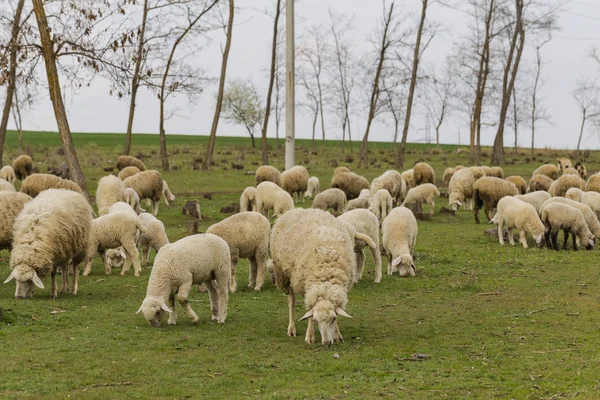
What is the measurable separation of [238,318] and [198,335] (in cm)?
123

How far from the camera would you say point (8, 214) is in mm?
13070

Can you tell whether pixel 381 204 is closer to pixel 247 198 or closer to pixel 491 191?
pixel 491 191

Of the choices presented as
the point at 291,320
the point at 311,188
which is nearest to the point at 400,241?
the point at 291,320

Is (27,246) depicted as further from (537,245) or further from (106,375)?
(537,245)

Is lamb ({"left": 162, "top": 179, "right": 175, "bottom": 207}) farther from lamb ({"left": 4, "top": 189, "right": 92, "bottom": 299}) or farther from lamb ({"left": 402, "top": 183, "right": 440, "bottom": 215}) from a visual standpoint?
lamb ({"left": 4, "top": 189, "right": 92, "bottom": 299})

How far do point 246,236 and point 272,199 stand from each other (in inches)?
349

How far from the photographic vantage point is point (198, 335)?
9.55m

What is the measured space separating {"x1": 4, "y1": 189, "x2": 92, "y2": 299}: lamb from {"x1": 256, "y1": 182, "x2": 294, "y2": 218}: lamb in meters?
8.93

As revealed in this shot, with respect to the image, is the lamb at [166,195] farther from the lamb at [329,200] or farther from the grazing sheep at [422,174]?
the grazing sheep at [422,174]

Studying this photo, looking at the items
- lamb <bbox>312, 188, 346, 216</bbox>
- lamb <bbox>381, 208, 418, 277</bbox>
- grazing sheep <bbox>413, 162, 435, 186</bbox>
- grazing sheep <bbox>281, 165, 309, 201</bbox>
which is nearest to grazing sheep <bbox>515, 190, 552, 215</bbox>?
lamb <bbox>312, 188, 346, 216</bbox>

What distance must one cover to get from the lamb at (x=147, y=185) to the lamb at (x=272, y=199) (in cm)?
426

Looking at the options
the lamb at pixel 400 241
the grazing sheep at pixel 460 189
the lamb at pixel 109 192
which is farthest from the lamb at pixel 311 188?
the lamb at pixel 400 241

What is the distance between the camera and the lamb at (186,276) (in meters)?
9.80

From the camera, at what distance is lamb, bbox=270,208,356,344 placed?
8.84 m
